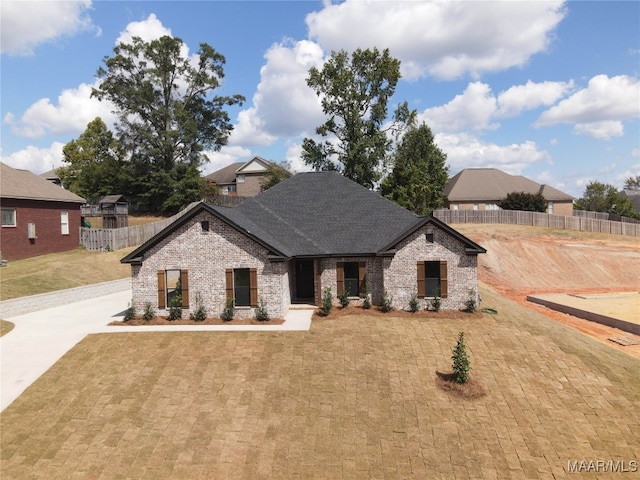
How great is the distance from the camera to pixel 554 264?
4262cm

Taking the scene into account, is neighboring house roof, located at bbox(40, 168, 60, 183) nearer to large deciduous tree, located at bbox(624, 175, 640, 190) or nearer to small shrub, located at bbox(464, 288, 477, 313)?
small shrub, located at bbox(464, 288, 477, 313)

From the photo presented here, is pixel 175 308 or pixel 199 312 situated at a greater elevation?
pixel 175 308

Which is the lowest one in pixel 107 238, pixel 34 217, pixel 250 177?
pixel 107 238

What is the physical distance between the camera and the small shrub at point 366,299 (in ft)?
71.9

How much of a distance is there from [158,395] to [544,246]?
43421mm

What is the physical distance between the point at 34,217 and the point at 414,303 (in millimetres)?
31214

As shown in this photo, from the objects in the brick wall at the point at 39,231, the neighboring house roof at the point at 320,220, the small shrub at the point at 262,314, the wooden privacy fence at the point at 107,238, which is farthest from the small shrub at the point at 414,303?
the brick wall at the point at 39,231

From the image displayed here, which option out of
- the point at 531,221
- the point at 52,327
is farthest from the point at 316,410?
the point at 531,221

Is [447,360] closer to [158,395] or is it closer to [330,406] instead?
[330,406]

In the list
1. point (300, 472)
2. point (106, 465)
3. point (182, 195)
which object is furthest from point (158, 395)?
point (182, 195)

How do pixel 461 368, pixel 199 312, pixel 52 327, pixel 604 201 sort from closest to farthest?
pixel 461 368, pixel 199 312, pixel 52 327, pixel 604 201

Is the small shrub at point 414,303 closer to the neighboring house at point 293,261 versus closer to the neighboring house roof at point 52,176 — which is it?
the neighboring house at point 293,261

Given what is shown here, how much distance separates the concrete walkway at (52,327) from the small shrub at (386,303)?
378cm

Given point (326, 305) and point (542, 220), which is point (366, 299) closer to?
point (326, 305)
